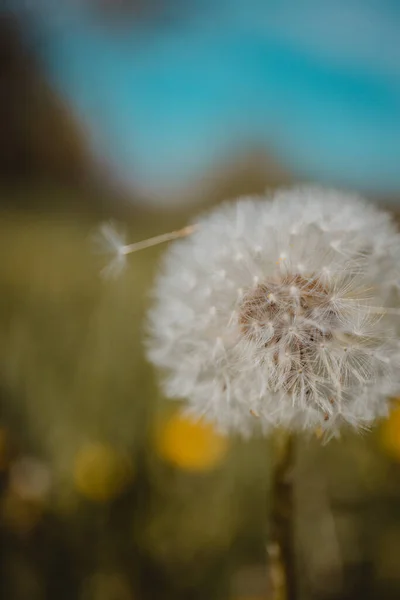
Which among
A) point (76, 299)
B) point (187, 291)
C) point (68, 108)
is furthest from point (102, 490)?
point (68, 108)

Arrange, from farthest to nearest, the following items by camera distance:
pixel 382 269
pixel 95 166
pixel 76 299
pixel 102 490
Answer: pixel 95 166
pixel 76 299
pixel 102 490
pixel 382 269

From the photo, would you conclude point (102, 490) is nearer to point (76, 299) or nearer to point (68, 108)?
point (76, 299)

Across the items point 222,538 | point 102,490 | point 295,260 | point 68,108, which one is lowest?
point 222,538

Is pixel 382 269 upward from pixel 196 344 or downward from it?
upward

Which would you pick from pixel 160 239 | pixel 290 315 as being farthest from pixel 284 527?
pixel 160 239

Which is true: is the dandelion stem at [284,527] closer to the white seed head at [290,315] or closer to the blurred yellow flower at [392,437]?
the white seed head at [290,315]

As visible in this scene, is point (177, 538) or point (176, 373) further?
point (177, 538)

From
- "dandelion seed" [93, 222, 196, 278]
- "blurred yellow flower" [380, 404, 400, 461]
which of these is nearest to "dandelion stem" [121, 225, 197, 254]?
"dandelion seed" [93, 222, 196, 278]

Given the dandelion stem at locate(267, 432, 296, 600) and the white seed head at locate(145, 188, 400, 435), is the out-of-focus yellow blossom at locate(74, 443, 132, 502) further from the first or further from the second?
the dandelion stem at locate(267, 432, 296, 600)
